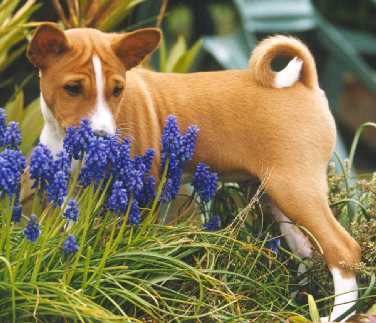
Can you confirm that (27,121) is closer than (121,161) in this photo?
No

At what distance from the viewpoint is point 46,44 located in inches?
165

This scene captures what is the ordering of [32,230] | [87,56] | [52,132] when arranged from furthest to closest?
[52,132] → [87,56] → [32,230]

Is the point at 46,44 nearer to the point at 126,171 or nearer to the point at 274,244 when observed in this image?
the point at 126,171

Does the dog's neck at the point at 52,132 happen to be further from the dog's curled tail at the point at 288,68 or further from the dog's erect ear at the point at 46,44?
the dog's curled tail at the point at 288,68

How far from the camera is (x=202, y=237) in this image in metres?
4.29

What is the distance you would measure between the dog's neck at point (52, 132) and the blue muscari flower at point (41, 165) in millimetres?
672

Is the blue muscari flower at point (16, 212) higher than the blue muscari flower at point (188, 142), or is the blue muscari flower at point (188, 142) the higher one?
the blue muscari flower at point (16, 212)

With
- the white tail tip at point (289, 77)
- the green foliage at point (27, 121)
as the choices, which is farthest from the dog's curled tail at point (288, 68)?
the green foliage at point (27, 121)

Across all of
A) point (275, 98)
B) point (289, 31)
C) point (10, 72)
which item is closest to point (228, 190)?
point (275, 98)

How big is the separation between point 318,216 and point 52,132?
4.01 feet

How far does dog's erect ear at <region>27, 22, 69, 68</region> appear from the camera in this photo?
4.12 metres

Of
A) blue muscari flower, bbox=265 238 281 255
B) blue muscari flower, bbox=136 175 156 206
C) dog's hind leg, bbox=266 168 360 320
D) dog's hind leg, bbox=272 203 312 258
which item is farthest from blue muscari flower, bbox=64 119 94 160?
dog's hind leg, bbox=272 203 312 258

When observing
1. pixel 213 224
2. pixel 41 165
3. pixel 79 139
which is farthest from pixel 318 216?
pixel 41 165

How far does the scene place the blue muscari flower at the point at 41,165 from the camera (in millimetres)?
3686
